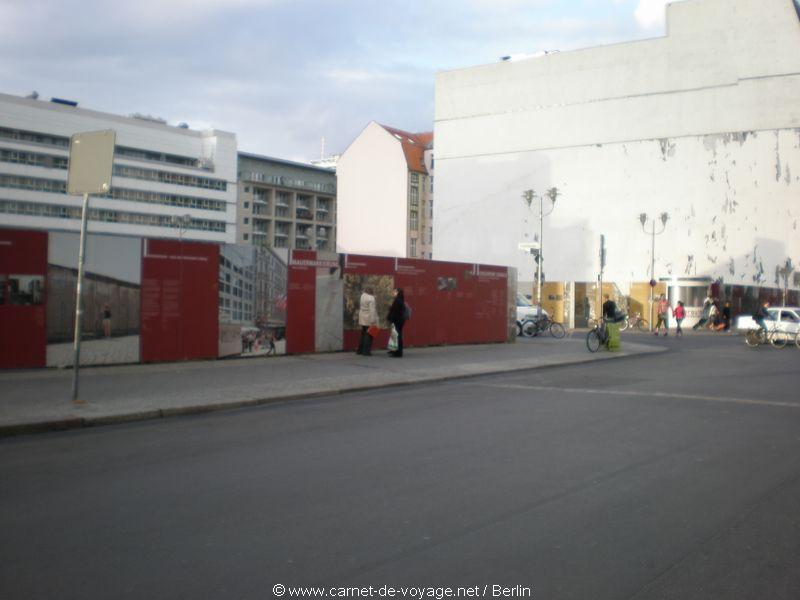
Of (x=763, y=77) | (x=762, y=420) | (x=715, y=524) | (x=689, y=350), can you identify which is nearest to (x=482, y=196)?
(x=763, y=77)

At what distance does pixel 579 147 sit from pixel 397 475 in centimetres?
6572

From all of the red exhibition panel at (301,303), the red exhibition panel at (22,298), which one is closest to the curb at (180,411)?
the red exhibition panel at (301,303)

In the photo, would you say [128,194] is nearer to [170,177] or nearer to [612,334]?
[170,177]

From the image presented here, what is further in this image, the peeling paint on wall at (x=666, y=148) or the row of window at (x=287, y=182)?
the row of window at (x=287, y=182)

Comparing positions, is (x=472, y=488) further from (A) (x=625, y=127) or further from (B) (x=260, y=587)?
(A) (x=625, y=127)

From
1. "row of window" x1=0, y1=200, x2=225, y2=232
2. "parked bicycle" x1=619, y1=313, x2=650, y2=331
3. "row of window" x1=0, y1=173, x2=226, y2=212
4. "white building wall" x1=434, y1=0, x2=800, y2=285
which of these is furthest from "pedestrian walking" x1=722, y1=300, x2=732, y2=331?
"row of window" x1=0, y1=173, x2=226, y2=212

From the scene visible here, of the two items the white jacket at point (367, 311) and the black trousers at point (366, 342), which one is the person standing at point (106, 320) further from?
the black trousers at point (366, 342)

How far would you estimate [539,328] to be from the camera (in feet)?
108

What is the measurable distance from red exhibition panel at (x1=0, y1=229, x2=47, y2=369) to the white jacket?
23.8 feet

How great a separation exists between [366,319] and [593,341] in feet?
26.4

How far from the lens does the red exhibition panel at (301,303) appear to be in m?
19.3

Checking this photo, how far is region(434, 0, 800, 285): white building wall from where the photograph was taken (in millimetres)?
60938

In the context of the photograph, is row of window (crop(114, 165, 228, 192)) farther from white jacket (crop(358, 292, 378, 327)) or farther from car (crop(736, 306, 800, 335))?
white jacket (crop(358, 292, 378, 327))

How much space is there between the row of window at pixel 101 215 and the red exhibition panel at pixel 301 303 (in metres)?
56.9
